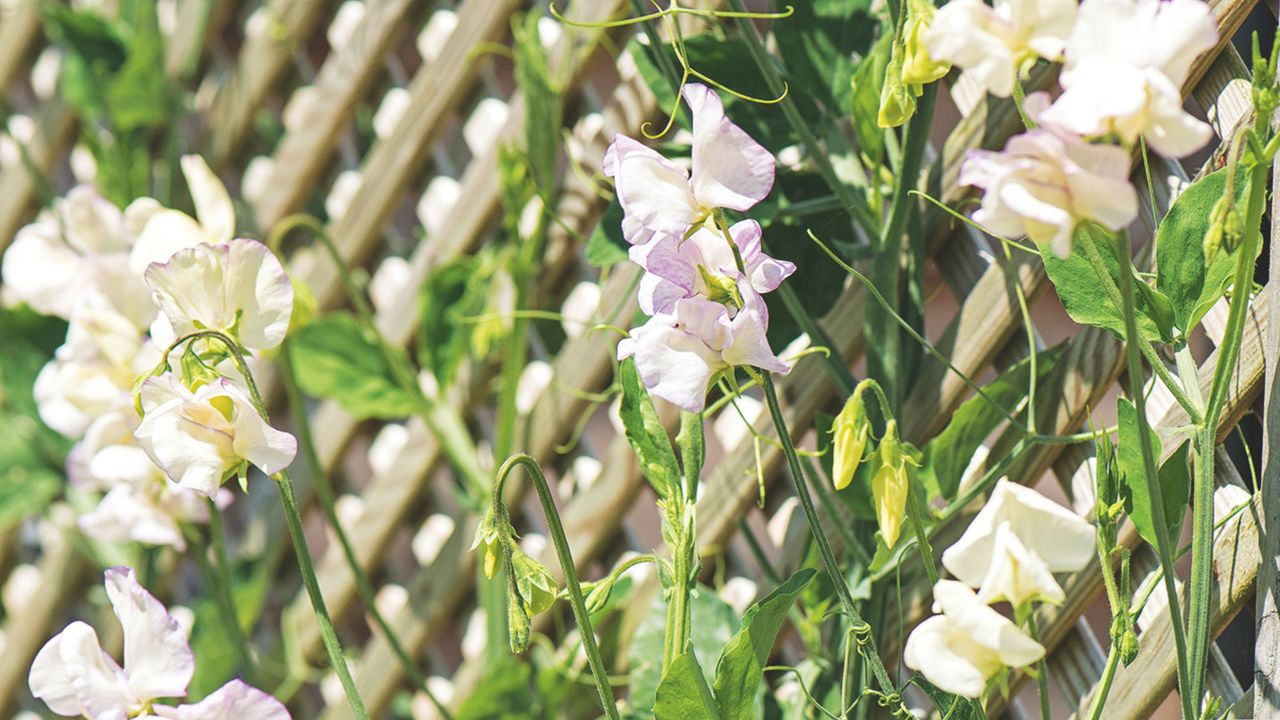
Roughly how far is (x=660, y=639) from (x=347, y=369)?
45 cm

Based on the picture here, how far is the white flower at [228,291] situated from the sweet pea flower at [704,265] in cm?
19

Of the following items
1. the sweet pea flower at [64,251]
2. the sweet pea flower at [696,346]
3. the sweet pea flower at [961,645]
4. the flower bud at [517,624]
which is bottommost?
the sweet pea flower at [64,251]

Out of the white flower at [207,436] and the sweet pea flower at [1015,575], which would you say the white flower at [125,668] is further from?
Answer: the sweet pea flower at [1015,575]

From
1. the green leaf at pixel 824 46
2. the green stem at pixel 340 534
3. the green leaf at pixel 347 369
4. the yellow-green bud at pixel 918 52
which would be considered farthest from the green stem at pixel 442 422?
the yellow-green bud at pixel 918 52

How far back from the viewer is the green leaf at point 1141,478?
2.09ft

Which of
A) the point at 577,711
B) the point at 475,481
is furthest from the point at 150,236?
the point at 577,711

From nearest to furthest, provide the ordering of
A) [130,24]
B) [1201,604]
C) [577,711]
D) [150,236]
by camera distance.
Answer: [1201,604] < [150,236] < [577,711] < [130,24]

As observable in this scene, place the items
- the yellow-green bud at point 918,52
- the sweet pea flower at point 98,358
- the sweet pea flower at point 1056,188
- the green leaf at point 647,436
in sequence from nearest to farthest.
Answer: the sweet pea flower at point 1056,188 → the yellow-green bud at point 918,52 → the green leaf at point 647,436 → the sweet pea flower at point 98,358

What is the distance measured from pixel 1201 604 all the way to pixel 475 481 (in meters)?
0.70

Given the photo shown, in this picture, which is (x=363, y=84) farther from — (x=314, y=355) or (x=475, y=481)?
(x=475, y=481)

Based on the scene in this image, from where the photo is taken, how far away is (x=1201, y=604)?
63 cm

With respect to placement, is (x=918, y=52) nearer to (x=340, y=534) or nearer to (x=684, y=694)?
(x=684, y=694)

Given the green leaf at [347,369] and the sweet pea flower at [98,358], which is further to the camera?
the green leaf at [347,369]

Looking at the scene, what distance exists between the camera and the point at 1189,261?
66 cm
